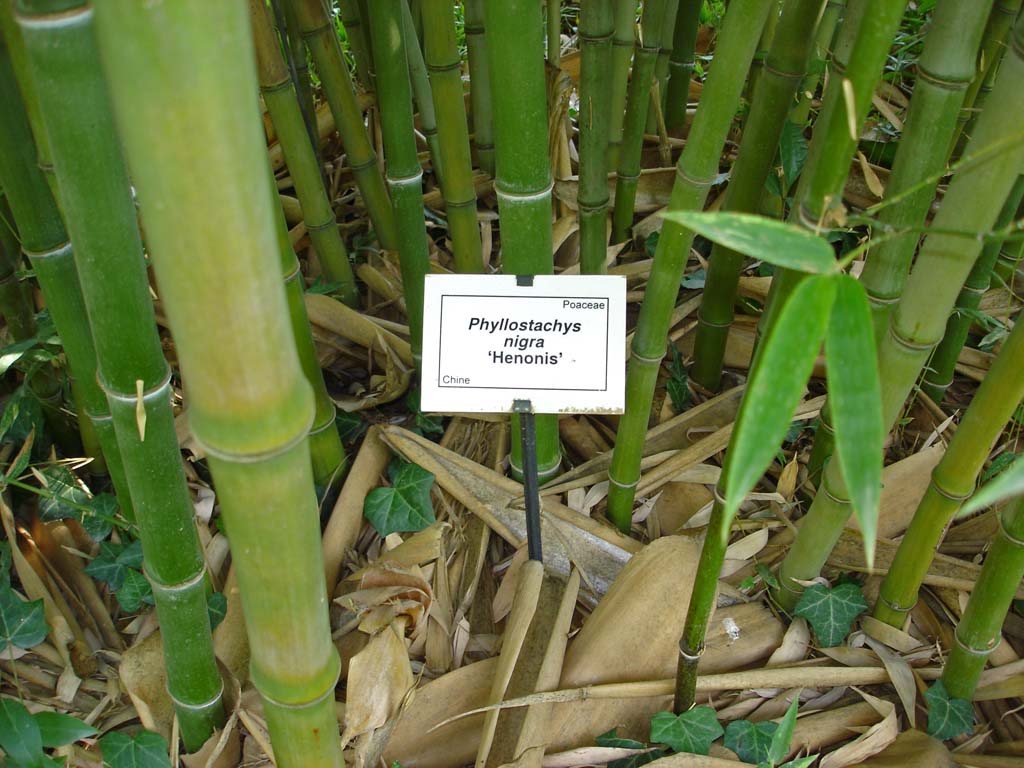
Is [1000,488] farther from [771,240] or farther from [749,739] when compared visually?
[749,739]

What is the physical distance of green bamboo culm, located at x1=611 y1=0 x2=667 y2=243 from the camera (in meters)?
1.47

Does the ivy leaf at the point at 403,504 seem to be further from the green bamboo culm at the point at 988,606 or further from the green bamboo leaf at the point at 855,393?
the green bamboo leaf at the point at 855,393

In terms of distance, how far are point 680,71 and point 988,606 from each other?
1.27 meters

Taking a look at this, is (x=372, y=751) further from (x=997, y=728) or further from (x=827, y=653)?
(x=997, y=728)

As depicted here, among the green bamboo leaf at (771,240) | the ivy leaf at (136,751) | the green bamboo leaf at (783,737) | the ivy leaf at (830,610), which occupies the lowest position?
the ivy leaf at (136,751)

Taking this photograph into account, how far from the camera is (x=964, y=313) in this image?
131 centimetres

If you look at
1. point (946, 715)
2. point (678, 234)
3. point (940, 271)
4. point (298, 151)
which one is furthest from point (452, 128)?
point (946, 715)

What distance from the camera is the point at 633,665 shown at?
1.12 m

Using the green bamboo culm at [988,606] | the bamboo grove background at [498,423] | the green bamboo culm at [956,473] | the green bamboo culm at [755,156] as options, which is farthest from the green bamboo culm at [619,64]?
the green bamboo culm at [988,606]

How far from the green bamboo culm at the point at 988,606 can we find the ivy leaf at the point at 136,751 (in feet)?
3.16

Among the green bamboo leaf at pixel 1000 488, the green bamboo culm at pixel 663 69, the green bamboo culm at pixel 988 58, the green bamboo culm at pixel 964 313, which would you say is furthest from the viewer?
the green bamboo culm at pixel 663 69

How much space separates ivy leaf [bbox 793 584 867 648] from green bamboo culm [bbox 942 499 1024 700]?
0.13 metres

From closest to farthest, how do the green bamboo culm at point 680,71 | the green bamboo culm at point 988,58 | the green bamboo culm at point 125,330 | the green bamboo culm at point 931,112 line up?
the green bamboo culm at point 125,330, the green bamboo culm at point 931,112, the green bamboo culm at point 988,58, the green bamboo culm at point 680,71

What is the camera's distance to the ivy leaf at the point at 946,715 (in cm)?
110
